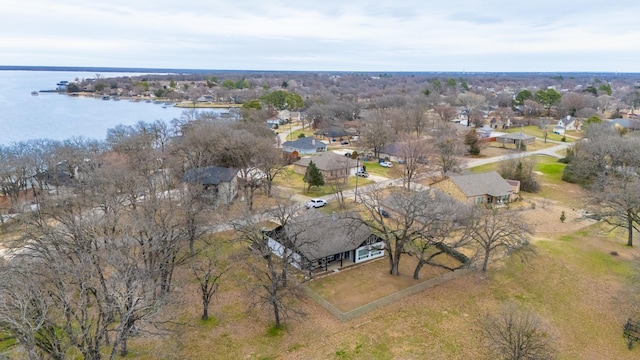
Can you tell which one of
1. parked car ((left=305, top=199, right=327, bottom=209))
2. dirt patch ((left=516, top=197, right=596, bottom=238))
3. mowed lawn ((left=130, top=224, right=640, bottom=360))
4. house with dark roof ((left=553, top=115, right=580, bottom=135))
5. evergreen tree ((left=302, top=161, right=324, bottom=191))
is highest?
house with dark roof ((left=553, top=115, right=580, bottom=135))

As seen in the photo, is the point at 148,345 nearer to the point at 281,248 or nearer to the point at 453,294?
the point at 281,248

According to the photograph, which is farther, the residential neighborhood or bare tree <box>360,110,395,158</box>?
bare tree <box>360,110,395,158</box>

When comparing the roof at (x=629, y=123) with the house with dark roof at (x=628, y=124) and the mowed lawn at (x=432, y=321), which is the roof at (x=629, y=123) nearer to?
the house with dark roof at (x=628, y=124)

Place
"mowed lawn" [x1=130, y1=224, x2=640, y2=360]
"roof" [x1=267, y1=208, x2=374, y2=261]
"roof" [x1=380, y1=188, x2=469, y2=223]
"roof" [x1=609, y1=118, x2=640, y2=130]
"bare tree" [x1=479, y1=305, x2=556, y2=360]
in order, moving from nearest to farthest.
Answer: "bare tree" [x1=479, y1=305, x2=556, y2=360] < "mowed lawn" [x1=130, y1=224, x2=640, y2=360] < "roof" [x1=380, y1=188, x2=469, y2=223] < "roof" [x1=267, y1=208, x2=374, y2=261] < "roof" [x1=609, y1=118, x2=640, y2=130]

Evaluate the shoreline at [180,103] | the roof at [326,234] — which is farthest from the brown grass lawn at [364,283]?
the shoreline at [180,103]

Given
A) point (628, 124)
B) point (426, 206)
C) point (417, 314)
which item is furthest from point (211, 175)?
point (628, 124)

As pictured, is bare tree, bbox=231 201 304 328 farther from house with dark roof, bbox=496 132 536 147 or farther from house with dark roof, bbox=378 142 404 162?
house with dark roof, bbox=496 132 536 147

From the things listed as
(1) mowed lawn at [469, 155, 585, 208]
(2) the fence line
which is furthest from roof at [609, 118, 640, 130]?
(2) the fence line
